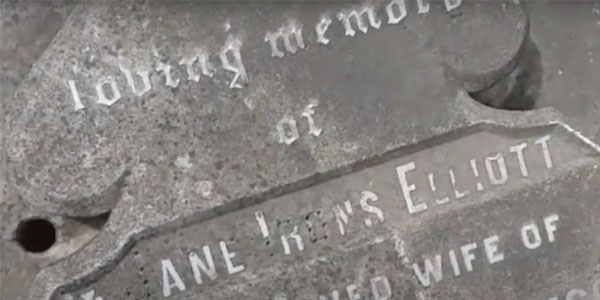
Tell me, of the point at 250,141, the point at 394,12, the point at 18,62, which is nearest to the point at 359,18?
the point at 394,12

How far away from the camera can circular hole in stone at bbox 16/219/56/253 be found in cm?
105

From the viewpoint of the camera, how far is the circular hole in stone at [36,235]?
1.05 meters

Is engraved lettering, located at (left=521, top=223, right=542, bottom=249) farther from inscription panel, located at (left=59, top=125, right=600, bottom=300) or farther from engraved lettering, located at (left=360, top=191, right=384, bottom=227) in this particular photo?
engraved lettering, located at (left=360, top=191, right=384, bottom=227)

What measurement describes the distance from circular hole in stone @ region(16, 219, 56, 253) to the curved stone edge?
6 centimetres

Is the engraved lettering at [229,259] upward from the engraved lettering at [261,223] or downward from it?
downward

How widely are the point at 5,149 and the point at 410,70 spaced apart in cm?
34

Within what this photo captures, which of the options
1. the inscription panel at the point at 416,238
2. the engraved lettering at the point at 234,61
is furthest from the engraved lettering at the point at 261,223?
the engraved lettering at the point at 234,61

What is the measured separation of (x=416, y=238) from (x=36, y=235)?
33 cm

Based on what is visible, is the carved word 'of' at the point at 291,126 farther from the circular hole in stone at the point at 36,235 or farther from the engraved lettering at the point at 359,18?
the circular hole in stone at the point at 36,235

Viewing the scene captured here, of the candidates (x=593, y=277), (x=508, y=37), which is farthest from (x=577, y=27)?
(x=593, y=277)

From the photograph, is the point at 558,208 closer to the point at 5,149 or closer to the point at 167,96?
the point at 167,96

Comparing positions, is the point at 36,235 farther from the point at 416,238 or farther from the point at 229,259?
the point at 416,238

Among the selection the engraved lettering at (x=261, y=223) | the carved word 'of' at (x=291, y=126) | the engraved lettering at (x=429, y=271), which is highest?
the carved word 'of' at (x=291, y=126)

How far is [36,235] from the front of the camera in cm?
106
